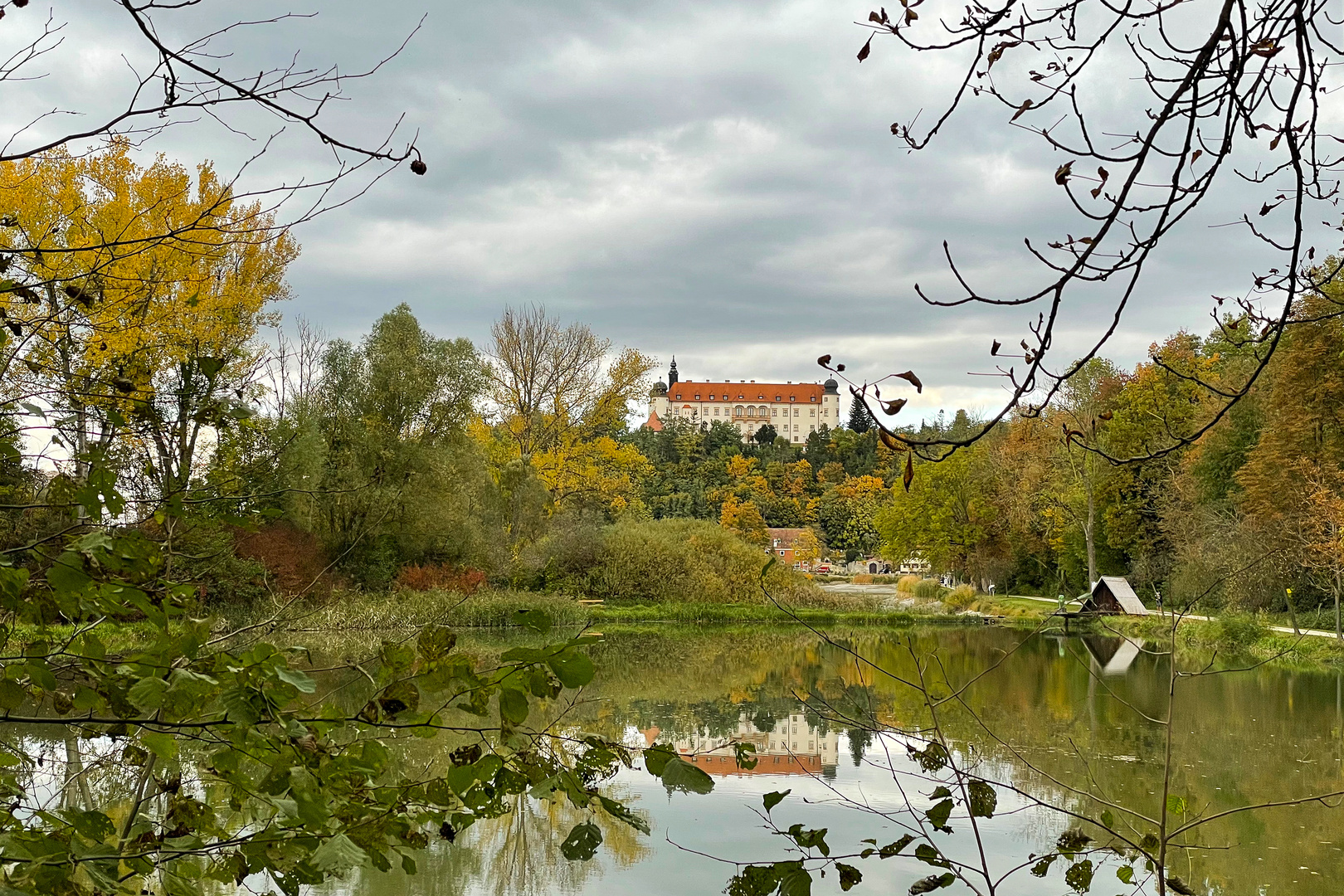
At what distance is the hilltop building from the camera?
310 ft

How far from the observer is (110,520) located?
1.72 meters

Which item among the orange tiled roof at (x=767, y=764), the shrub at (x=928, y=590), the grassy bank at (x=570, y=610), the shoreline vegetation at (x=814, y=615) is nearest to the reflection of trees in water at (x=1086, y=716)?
the orange tiled roof at (x=767, y=764)

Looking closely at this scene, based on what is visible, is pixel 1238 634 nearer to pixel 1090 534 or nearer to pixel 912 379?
pixel 1090 534

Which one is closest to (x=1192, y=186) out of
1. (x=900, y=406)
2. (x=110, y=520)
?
(x=900, y=406)

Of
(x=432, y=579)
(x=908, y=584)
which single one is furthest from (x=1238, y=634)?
(x=908, y=584)

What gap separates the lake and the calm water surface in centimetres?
3

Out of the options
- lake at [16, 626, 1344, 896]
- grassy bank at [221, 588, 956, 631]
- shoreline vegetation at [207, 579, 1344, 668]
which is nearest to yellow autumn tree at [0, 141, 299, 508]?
lake at [16, 626, 1344, 896]

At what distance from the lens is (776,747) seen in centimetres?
952

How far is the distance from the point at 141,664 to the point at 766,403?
314 feet

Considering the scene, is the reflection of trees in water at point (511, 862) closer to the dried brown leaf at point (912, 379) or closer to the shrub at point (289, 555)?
the dried brown leaf at point (912, 379)

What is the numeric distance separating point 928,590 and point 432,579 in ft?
54.5

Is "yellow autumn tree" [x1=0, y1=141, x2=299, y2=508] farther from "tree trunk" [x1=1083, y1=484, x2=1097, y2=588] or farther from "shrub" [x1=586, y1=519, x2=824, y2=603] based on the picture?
"tree trunk" [x1=1083, y1=484, x2=1097, y2=588]

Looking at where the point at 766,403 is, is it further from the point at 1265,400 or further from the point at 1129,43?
the point at 1129,43

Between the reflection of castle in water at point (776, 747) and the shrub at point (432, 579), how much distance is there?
1030cm
